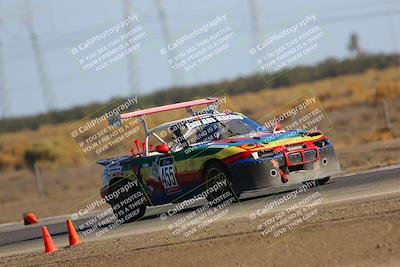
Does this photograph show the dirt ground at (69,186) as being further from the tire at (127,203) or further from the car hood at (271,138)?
the tire at (127,203)

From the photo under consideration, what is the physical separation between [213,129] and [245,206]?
1.44m

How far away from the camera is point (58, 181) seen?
34.4 meters

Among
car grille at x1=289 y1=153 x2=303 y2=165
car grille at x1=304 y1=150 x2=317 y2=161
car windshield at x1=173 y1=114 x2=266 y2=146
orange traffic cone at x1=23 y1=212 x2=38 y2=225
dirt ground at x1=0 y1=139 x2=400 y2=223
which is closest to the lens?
car grille at x1=289 y1=153 x2=303 y2=165

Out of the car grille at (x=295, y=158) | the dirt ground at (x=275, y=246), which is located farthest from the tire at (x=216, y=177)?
the dirt ground at (x=275, y=246)

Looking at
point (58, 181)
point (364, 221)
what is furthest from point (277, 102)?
point (364, 221)

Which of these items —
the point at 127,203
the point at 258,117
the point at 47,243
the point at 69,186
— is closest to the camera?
the point at 47,243

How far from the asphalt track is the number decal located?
45 centimetres

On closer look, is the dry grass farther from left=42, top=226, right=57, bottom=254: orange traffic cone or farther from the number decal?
left=42, top=226, right=57, bottom=254: orange traffic cone

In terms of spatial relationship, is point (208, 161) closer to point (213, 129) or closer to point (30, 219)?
point (213, 129)

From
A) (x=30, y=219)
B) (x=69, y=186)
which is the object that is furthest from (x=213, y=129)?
(x=69, y=186)

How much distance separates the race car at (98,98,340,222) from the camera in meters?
14.9

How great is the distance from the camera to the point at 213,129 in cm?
1616

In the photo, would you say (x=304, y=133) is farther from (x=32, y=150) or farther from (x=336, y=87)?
(x=336, y=87)

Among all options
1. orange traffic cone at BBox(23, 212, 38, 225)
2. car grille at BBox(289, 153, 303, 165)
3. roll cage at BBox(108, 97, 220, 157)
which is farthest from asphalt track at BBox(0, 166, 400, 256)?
roll cage at BBox(108, 97, 220, 157)
